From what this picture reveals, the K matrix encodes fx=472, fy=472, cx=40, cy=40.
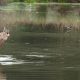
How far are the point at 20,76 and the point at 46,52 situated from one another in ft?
14.6

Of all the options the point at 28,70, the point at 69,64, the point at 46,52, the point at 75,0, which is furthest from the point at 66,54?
the point at 75,0

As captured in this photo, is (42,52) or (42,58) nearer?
(42,58)

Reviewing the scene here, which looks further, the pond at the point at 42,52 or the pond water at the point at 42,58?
the pond at the point at 42,52

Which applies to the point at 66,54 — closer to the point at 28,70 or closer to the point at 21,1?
the point at 28,70

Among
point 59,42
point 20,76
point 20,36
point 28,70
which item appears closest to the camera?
point 20,76

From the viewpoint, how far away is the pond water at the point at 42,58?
1251 centimetres

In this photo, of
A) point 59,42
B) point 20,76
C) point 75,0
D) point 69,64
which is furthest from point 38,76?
point 75,0

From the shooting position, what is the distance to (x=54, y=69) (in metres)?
13.2

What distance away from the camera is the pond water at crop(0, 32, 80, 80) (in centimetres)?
1251

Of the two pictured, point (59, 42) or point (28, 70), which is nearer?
point (28, 70)

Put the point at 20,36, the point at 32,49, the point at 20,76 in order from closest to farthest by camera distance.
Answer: the point at 20,76
the point at 32,49
the point at 20,36

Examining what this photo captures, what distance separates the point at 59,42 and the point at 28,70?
682cm

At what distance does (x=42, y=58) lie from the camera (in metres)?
15.1

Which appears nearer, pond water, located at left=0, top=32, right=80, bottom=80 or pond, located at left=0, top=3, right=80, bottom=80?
pond water, located at left=0, top=32, right=80, bottom=80
